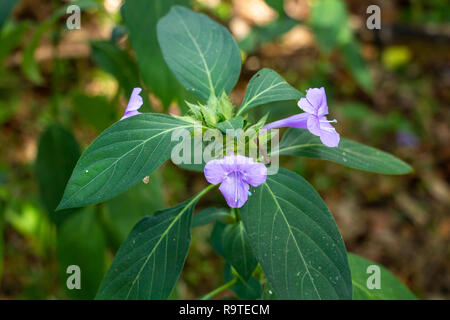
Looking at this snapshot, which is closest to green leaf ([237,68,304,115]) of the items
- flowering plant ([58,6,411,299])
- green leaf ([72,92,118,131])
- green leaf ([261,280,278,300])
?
flowering plant ([58,6,411,299])

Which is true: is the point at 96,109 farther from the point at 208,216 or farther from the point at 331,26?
the point at 331,26

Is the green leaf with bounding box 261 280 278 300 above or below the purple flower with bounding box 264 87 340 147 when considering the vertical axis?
below

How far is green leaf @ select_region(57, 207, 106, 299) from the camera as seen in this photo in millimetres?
1265

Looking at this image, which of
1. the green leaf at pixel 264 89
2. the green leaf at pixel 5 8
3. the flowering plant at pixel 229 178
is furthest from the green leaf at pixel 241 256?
the green leaf at pixel 5 8

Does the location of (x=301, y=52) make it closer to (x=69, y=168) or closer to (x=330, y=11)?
(x=330, y=11)

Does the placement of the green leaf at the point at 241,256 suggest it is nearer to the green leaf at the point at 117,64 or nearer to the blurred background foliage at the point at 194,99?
the blurred background foliage at the point at 194,99

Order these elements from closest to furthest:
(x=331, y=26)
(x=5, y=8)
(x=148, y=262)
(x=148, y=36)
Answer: (x=148, y=262) → (x=148, y=36) → (x=5, y=8) → (x=331, y=26)

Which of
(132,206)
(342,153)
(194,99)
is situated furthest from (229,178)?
(132,206)

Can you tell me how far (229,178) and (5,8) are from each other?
0.87 m

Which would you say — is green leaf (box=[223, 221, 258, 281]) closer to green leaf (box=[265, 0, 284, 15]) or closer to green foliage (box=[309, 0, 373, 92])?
green leaf (box=[265, 0, 284, 15])

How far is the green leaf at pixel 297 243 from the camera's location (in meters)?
0.63

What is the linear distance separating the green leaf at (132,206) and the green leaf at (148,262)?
1.53ft

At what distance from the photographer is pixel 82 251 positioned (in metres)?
1.28

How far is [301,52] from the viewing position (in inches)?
116
